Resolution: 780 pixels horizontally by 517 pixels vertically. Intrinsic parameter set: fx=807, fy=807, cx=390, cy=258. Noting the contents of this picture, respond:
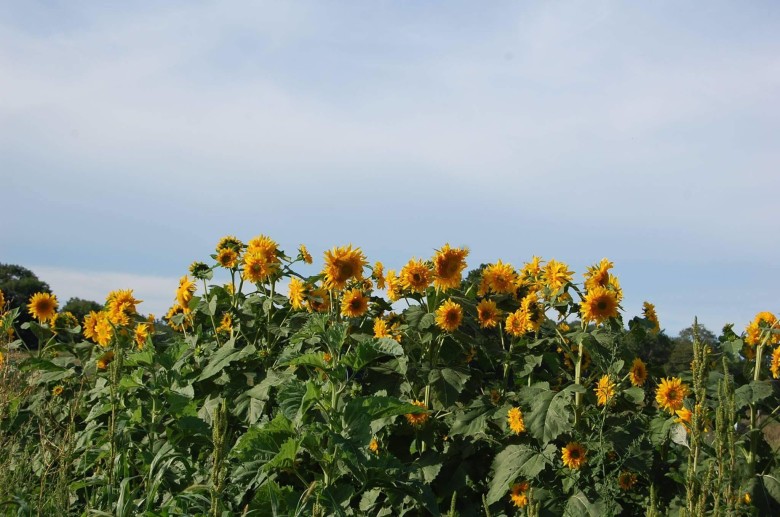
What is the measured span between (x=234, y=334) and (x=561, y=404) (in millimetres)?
2412

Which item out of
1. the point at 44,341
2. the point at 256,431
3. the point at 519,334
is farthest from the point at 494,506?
the point at 44,341

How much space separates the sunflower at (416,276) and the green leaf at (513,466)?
112cm

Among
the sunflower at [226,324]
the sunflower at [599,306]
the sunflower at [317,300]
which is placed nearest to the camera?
the sunflower at [599,306]

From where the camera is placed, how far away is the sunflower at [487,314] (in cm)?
510

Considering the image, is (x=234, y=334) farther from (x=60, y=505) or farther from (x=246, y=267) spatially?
(x=60, y=505)

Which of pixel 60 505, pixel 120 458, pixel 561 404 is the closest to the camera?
pixel 60 505

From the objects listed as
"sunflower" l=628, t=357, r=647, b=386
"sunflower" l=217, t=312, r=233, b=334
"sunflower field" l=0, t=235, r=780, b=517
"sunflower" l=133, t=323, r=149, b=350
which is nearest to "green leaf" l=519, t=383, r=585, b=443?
"sunflower field" l=0, t=235, r=780, b=517

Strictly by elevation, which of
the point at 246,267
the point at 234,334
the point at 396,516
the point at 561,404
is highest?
the point at 246,267

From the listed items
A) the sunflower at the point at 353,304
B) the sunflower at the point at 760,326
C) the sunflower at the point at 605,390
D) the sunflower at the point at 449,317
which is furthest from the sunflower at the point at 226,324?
the sunflower at the point at 760,326

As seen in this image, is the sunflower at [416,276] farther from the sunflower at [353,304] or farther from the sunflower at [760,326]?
the sunflower at [760,326]

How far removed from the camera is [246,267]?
564 centimetres

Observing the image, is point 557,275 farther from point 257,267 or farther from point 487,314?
point 257,267

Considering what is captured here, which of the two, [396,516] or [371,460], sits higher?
[371,460]

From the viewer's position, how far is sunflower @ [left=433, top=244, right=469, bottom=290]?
489 cm
